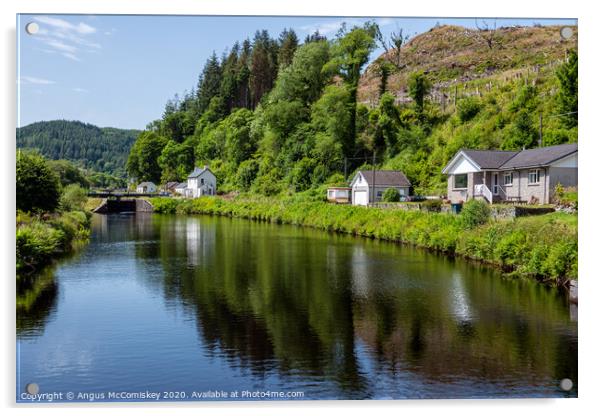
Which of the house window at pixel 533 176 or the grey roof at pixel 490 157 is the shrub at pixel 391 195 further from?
the house window at pixel 533 176

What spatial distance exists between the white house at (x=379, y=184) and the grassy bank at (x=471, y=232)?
7.69 ft

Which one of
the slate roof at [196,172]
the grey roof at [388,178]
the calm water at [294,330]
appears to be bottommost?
the calm water at [294,330]

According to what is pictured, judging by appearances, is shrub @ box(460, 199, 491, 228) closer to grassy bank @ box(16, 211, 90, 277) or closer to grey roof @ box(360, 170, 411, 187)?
grassy bank @ box(16, 211, 90, 277)

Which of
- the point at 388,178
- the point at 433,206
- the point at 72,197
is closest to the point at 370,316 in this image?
the point at 433,206

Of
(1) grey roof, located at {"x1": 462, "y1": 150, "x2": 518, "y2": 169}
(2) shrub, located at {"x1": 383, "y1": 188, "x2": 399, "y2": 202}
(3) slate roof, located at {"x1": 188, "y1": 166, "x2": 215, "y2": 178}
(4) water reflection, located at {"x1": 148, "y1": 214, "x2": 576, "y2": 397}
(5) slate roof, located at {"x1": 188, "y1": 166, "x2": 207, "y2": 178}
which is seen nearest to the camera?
(4) water reflection, located at {"x1": 148, "y1": 214, "x2": 576, "y2": 397}

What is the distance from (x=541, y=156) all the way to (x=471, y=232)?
4062mm

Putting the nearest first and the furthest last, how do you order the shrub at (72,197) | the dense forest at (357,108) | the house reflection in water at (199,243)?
the house reflection in water at (199,243) → the shrub at (72,197) → the dense forest at (357,108)

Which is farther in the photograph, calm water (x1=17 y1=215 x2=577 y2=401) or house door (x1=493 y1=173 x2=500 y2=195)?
house door (x1=493 y1=173 x2=500 y2=195)

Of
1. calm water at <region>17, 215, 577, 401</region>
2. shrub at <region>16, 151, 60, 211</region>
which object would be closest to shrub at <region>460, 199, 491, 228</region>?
calm water at <region>17, 215, 577, 401</region>

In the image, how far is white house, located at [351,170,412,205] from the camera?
108 ft

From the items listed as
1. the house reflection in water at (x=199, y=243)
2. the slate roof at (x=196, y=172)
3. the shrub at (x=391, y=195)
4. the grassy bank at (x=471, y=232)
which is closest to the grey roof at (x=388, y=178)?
the shrub at (x=391, y=195)

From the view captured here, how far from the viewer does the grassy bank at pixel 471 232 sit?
14.0 meters

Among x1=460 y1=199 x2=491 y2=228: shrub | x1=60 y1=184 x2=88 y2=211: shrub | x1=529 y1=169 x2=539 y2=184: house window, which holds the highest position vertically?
x1=529 y1=169 x2=539 y2=184: house window

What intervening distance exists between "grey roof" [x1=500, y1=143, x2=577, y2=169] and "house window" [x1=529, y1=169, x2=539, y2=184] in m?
0.30
